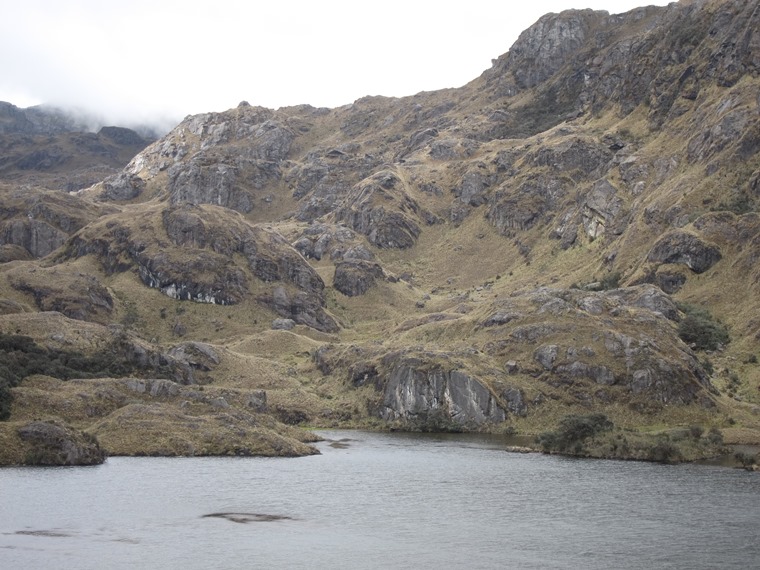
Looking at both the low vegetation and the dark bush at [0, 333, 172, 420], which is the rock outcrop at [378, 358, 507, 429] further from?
the dark bush at [0, 333, 172, 420]

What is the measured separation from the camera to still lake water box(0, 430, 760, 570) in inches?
2463

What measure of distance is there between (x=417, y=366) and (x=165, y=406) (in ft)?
180

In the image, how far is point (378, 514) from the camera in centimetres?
8000

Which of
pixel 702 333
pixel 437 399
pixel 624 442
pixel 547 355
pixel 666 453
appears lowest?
pixel 666 453

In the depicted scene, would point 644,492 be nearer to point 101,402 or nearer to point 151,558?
point 151,558

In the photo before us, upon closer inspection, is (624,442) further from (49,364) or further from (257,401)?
(49,364)

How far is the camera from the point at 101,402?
120250 millimetres

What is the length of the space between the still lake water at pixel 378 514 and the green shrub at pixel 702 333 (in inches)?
2692

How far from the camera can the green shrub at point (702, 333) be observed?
175m

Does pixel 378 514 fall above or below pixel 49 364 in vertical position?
below

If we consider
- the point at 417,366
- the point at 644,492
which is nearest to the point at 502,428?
the point at 417,366

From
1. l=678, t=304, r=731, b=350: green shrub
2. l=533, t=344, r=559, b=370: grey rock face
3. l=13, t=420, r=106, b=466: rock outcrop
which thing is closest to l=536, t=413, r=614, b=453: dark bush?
l=533, t=344, r=559, b=370: grey rock face

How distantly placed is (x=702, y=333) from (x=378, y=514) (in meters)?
118

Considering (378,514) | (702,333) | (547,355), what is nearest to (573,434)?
(547,355)
